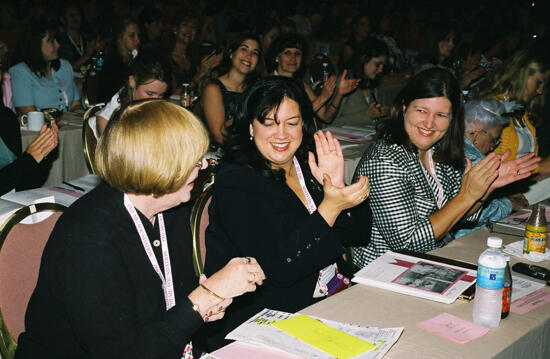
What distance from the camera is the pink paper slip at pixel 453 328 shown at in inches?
60.3

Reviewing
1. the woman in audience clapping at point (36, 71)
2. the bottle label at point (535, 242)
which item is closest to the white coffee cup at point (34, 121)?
the woman in audience clapping at point (36, 71)

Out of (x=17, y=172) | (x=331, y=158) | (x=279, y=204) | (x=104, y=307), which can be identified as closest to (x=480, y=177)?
(x=331, y=158)

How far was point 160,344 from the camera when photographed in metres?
1.37

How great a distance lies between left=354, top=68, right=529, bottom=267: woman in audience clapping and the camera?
2320 millimetres

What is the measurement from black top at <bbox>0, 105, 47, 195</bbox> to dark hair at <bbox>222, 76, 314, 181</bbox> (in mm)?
1248

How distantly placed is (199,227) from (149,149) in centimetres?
63

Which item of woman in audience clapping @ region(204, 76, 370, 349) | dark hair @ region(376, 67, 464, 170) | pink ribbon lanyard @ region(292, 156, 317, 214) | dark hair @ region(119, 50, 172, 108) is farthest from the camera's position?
dark hair @ region(119, 50, 172, 108)

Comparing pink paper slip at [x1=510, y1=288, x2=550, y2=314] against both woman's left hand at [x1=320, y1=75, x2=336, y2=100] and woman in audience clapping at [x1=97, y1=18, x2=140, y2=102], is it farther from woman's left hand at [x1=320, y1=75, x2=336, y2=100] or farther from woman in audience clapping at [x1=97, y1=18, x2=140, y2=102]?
woman in audience clapping at [x1=97, y1=18, x2=140, y2=102]

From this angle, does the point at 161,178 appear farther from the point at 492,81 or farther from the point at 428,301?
the point at 492,81

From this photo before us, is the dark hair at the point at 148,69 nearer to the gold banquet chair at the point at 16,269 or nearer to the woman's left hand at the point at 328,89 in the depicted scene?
the woman's left hand at the point at 328,89

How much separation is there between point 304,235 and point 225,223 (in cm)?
27

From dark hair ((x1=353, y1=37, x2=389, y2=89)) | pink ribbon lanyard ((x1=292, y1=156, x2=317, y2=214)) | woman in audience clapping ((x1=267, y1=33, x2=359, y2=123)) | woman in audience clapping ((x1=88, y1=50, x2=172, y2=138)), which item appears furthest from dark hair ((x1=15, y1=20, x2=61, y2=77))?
pink ribbon lanyard ((x1=292, y1=156, x2=317, y2=214))

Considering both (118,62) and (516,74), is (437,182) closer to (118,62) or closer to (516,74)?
(516,74)

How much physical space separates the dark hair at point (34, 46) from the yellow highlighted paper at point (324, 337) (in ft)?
12.0
